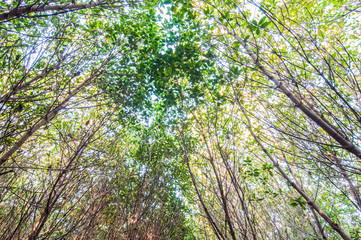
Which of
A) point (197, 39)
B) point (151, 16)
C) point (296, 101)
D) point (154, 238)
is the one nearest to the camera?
point (296, 101)

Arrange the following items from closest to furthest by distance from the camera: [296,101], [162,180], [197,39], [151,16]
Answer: [296,101] < [197,39] < [151,16] < [162,180]

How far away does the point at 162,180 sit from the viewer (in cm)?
466

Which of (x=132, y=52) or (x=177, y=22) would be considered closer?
(x=177, y=22)

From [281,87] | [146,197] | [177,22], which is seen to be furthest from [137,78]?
[281,87]

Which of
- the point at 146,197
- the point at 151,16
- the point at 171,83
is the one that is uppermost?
the point at 151,16

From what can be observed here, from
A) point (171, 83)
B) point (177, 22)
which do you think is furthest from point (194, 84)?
point (177, 22)

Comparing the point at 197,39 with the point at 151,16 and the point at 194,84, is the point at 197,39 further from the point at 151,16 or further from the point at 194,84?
the point at 151,16

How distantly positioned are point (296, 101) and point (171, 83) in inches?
91.2

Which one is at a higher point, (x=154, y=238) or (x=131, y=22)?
(x=131, y=22)

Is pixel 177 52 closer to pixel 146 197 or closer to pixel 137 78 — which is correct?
pixel 137 78

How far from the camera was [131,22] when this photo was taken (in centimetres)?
371

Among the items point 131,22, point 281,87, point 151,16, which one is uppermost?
point 151,16

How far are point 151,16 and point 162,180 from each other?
4.00m

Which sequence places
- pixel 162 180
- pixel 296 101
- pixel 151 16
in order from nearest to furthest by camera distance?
pixel 296 101
pixel 151 16
pixel 162 180
